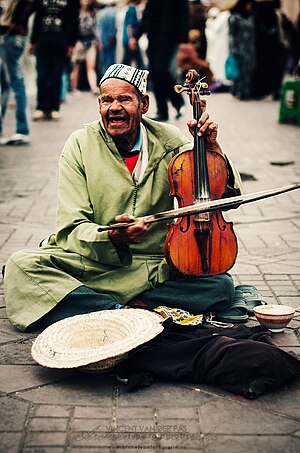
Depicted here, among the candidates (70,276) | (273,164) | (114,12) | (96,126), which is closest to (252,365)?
(70,276)

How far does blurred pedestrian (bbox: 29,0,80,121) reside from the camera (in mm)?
10555

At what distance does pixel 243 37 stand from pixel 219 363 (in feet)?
39.9

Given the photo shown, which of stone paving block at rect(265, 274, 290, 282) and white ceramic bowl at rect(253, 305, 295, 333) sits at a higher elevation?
white ceramic bowl at rect(253, 305, 295, 333)

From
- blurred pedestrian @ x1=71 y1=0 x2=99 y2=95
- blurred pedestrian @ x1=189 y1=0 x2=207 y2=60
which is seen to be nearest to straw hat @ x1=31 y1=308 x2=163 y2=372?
blurred pedestrian @ x1=71 y1=0 x2=99 y2=95

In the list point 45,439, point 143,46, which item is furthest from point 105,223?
point 143,46

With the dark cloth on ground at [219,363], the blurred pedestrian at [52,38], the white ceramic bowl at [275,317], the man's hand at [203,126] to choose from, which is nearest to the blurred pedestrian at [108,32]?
the blurred pedestrian at [52,38]

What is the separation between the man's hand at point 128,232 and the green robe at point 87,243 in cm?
20

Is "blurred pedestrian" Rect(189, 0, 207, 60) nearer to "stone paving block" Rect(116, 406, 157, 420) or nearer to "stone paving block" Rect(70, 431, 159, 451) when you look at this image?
"stone paving block" Rect(116, 406, 157, 420)

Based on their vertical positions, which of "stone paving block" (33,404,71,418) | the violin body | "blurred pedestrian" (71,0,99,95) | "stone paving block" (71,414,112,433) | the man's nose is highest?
the man's nose

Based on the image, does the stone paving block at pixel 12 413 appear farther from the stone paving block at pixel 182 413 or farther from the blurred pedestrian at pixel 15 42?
the blurred pedestrian at pixel 15 42

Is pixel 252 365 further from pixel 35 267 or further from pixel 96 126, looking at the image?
pixel 96 126

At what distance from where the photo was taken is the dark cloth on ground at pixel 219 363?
117 inches

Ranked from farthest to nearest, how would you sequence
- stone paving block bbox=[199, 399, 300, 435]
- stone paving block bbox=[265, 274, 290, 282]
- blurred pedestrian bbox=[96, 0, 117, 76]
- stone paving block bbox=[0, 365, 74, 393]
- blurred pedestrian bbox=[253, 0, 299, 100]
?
blurred pedestrian bbox=[96, 0, 117, 76]
blurred pedestrian bbox=[253, 0, 299, 100]
stone paving block bbox=[265, 274, 290, 282]
stone paving block bbox=[0, 365, 74, 393]
stone paving block bbox=[199, 399, 300, 435]

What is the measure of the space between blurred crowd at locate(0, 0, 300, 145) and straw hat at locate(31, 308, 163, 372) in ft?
20.3
